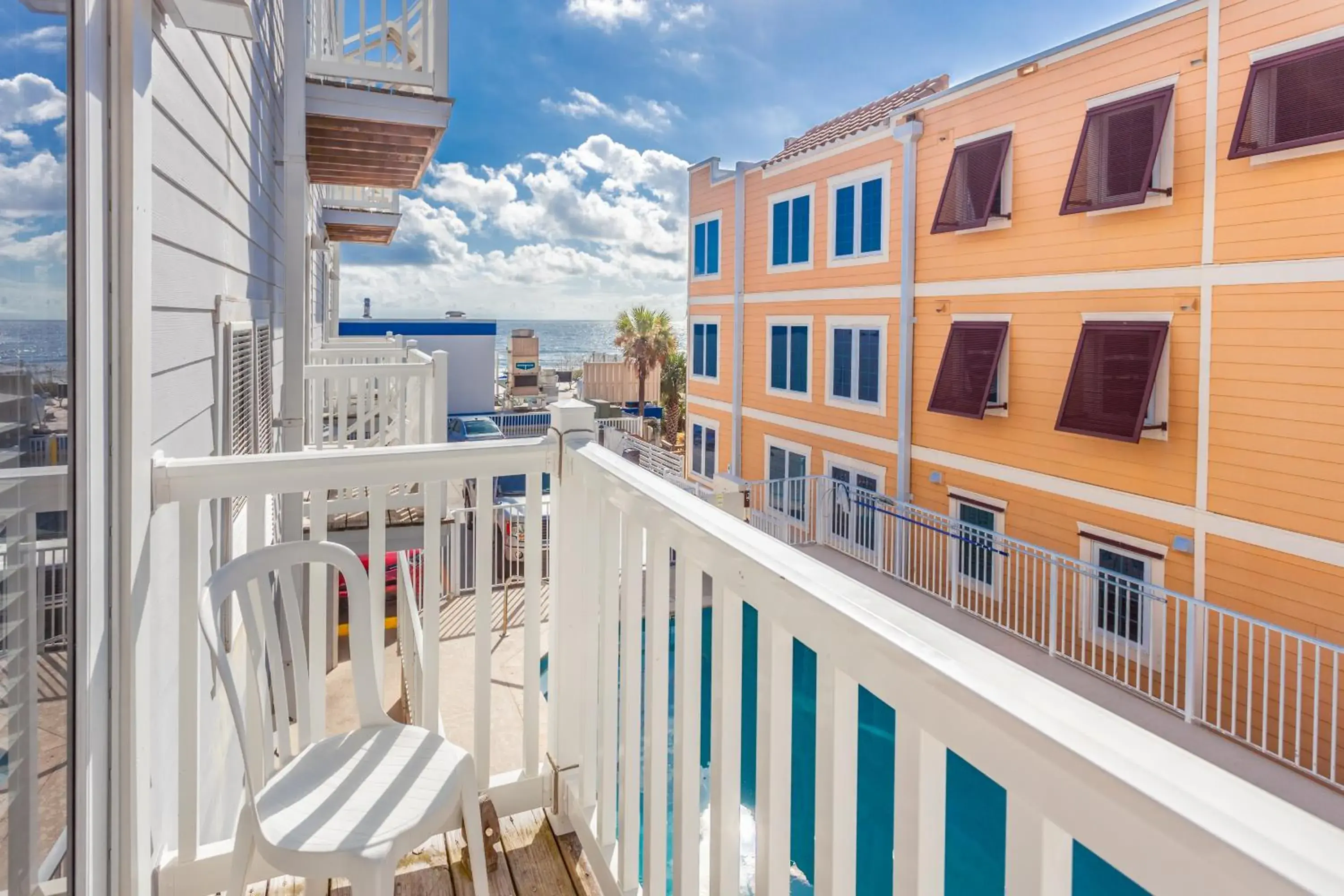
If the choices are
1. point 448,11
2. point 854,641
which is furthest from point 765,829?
point 448,11

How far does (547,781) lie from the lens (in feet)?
6.08

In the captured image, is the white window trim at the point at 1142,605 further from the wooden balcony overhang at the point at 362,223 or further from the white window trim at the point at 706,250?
the wooden balcony overhang at the point at 362,223

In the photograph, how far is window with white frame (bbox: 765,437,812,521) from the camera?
10.3 metres

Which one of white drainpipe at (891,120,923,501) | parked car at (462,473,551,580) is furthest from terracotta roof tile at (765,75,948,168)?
parked car at (462,473,551,580)

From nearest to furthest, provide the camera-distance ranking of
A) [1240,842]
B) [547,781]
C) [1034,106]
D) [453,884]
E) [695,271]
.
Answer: [1240,842], [453,884], [547,781], [1034,106], [695,271]

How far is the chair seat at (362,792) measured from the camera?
4.00 feet

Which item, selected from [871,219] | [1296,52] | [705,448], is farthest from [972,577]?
[705,448]

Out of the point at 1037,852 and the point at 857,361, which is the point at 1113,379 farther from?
the point at 1037,852

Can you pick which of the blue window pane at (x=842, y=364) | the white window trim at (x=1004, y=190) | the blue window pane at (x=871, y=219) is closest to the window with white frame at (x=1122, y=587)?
the white window trim at (x=1004, y=190)

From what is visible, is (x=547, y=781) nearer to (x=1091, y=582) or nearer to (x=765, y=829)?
(x=765, y=829)

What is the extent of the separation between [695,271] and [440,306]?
47970mm

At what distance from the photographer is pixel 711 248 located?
1231cm

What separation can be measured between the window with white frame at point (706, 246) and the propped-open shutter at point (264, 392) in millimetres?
8744

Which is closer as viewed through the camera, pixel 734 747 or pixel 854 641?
pixel 854 641
